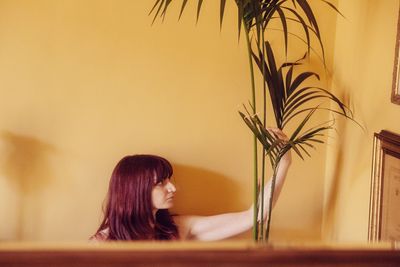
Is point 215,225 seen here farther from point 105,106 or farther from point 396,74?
point 396,74

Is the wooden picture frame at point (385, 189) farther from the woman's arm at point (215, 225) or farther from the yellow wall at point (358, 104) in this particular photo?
the woman's arm at point (215, 225)

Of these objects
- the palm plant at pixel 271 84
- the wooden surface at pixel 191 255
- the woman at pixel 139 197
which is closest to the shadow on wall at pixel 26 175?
the woman at pixel 139 197

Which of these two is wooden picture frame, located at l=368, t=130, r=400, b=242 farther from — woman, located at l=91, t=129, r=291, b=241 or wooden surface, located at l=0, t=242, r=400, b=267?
wooden surface, located at l=0, t=242, r=400, b=267

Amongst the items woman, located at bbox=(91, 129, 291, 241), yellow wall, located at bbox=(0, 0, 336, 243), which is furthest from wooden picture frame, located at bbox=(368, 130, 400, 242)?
yellow wall, located at bbox=(0, 0, 336, 243)

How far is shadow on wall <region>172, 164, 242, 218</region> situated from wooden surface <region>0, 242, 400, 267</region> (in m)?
1.58

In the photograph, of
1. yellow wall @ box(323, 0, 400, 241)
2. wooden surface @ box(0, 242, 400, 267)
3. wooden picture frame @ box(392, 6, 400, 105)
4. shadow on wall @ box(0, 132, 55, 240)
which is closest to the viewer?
wooden surface @ box(0, 242, 400, 267)

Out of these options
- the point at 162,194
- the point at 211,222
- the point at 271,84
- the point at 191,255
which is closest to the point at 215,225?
the point at 211,222

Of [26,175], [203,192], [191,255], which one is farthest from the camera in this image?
[203,192]

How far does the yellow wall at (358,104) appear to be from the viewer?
173 centimetres

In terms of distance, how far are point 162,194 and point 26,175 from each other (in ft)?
1.85

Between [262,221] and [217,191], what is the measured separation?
1.25 feet

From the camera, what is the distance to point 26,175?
6.77 feet

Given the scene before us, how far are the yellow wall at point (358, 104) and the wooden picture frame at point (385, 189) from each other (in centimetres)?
6

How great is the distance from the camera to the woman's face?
1.95 meters
